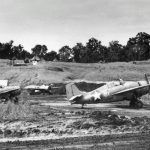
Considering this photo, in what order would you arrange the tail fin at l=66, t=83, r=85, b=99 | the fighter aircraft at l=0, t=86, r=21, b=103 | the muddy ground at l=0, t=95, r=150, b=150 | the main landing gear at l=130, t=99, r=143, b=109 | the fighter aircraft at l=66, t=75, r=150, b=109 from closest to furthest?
the muddy ground at l=0, t=95, r=150, b=150, the fighter aircraft at l=66, t=75, r=150, b=109, the main landing gear at l=130, t=99, r=143, b=109, the tail fin at l=66, t=83, r=85, b=99, the fighter aircraft at l=0, t=86, r=21, b=103

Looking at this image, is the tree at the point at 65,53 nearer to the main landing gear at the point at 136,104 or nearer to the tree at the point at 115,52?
the tree at the point at 115,52

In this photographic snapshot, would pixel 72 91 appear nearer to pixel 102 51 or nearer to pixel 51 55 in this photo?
pixel 102 51

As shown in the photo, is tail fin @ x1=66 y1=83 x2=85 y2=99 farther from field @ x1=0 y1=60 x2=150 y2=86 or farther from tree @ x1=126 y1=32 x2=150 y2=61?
tree @ x1=126 y1=32 x2=150 y2=61

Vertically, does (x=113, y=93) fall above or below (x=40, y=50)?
below

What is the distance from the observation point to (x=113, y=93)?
27.7 meters

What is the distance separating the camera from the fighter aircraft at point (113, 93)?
90.1 feet

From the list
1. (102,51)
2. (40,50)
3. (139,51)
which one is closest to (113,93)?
(139,51)

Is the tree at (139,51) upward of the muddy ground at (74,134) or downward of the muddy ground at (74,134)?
upward

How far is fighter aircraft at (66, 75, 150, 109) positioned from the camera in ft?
90.1

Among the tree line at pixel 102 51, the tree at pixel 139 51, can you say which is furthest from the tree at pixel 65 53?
the tree at pixel 139 51

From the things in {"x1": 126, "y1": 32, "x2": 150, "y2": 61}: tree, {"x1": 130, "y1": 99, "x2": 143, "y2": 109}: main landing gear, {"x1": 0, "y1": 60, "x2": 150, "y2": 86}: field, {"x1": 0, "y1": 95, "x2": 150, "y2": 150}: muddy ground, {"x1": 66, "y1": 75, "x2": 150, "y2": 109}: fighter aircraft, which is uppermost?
{"x1": 126, "y1": 32, "x2": 150, "y2": 61}: tree

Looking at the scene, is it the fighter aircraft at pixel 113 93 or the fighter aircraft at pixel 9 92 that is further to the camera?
the fighter aircraft at pixel 9 92

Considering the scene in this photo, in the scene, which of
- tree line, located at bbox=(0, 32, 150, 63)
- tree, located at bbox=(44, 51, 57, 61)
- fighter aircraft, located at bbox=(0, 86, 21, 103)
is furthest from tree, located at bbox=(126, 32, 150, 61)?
fighter aircraft, located at bbox=(0, 86, 21, 103)

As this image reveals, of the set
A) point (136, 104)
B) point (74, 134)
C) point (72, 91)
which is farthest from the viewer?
point (72, 91)
